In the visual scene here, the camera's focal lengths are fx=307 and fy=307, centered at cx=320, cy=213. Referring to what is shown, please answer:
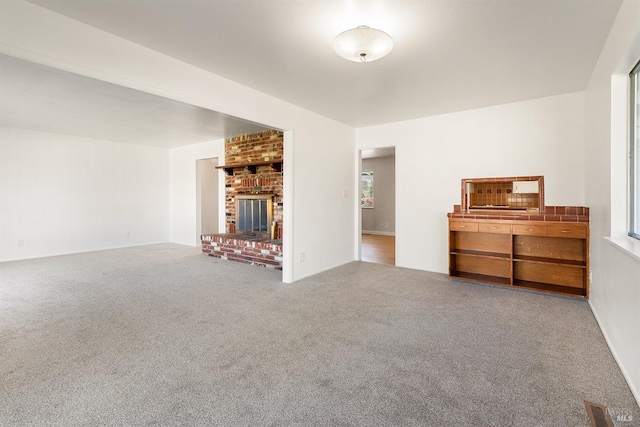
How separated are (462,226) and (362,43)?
2719 mm

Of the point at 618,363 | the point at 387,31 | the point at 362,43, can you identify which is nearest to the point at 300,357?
the point at 618,363

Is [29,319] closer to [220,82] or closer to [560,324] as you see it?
[220,82]

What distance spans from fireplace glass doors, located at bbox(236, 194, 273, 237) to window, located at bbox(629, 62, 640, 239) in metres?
4.55

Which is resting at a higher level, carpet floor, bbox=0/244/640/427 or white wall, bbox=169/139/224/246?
white wall, bbox=169/139/224/246

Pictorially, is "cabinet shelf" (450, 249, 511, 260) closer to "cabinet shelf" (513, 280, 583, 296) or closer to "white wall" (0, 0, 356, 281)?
"cabinet shelf" (513, 280, 583, 296)

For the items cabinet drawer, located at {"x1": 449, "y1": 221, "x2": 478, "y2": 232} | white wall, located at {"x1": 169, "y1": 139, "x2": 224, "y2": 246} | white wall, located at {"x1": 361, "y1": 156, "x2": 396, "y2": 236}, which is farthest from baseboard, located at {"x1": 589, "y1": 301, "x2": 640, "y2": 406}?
white wall, located at {"x1": 361, "y1": 156, "x2": 396, "y2": 236}

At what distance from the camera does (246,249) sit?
5.20 metres

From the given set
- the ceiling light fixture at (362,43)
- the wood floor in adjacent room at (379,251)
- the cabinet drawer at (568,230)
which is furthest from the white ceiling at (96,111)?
the cabinet drawer at (568,230)

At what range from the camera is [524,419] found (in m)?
1.52

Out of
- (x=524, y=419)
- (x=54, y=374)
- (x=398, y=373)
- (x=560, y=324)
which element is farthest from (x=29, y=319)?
(x=560, y=324)

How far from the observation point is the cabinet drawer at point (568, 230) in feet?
10.6

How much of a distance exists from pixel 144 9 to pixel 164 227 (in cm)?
650

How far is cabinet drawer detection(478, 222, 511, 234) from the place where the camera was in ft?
12.0

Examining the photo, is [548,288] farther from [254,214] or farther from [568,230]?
[254,214]
